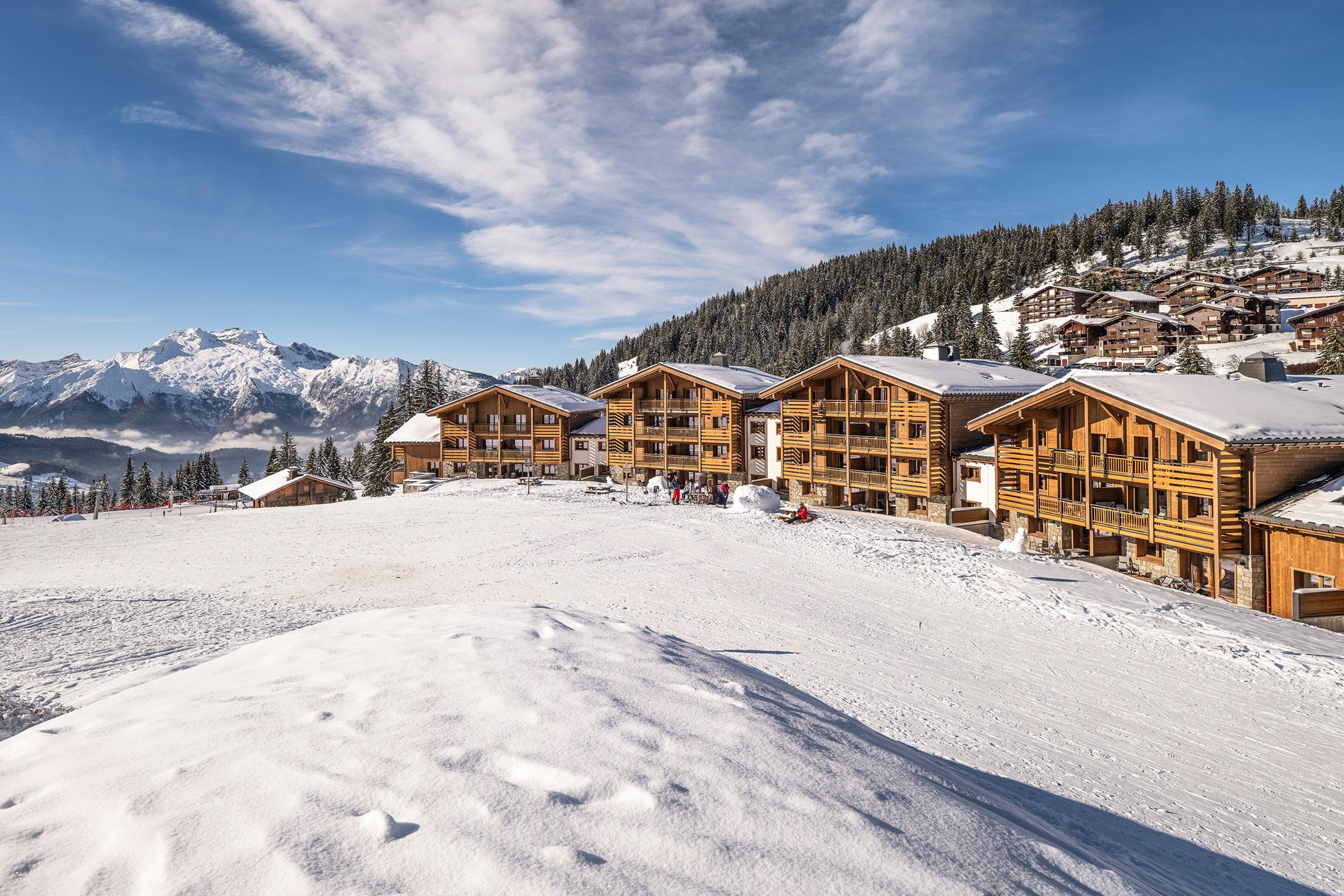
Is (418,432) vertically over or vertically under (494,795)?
over

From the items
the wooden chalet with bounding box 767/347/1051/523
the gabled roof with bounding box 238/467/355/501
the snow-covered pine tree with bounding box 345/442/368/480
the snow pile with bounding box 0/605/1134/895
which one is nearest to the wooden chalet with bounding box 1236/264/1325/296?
Result: the wooden chalet with bounding box 767/347/1051/523

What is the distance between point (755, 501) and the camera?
31891 mm

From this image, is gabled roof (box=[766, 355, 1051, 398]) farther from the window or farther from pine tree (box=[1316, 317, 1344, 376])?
pine tree (box=[1316, 317, 1344, 376])

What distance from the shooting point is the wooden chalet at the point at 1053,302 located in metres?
108

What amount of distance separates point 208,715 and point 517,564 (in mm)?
16935

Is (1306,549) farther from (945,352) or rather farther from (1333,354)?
(1333,354)

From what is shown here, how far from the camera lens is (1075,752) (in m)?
9.32

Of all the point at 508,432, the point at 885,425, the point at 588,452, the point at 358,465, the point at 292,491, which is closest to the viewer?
the point at 885,425

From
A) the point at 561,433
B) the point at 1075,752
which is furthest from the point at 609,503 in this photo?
the point at 1075,752

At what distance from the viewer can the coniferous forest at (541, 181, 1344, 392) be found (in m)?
137

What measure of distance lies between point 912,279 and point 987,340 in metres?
77.1

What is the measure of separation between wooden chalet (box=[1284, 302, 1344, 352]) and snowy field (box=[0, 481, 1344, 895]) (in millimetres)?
82270

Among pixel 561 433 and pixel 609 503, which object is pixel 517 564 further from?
pixel 561 433

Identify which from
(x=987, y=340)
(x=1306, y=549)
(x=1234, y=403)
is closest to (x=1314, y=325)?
(x=987, y=340)
